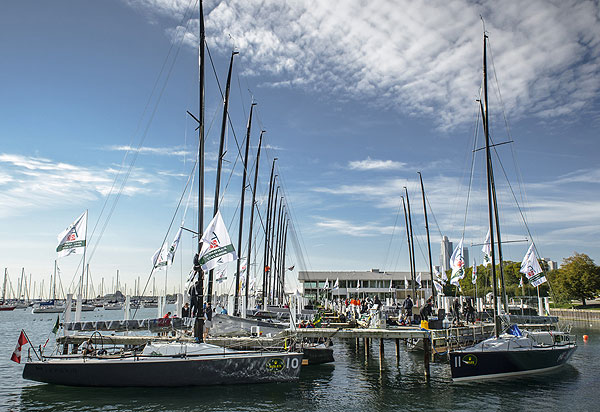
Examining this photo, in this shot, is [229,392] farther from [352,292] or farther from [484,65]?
[352,292]

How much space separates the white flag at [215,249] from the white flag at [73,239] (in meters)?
8.00

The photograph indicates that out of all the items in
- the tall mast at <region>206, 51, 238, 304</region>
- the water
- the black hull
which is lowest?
the water

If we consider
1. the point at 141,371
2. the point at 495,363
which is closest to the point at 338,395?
the point at 495,363

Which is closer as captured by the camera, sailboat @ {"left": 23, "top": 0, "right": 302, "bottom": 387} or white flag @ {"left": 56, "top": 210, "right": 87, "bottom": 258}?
sailboat @ {"left": 23, "top": 0, "right": 302, "bottom": 387}

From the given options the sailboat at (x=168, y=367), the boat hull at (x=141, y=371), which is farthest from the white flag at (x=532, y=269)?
the boat hull at (x=141, y=371)

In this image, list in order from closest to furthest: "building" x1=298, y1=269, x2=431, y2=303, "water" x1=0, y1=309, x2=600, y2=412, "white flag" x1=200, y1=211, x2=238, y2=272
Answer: "water" x1=0, y1=309, x2=600, y2=412 < "white flag" x1=200, y1=211, x2=238, y2=272 < "building" x1=298, y1=269, x2=431, y2=303

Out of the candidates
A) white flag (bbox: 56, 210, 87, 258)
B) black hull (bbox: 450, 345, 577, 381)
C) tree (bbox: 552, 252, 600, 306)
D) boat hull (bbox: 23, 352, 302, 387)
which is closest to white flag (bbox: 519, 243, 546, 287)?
black hull (bbox: 450, 345, 577, 381)

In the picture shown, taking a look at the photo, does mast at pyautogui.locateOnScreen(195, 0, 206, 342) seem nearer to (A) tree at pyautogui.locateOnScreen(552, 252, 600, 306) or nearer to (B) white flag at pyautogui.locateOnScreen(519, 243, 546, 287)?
(B) white flag at pyautogui.locateOnScreen(519, 243, 546, 287)

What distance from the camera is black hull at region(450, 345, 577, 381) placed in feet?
75.1

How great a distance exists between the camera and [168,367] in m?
20.2

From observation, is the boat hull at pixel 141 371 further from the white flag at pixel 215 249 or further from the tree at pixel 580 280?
the tree at pixel 580 280

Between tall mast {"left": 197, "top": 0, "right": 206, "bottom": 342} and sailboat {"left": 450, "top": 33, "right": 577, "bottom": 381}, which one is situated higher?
tall mast {"left": 197, "top": 0, "right": 206, "bottom": 342}

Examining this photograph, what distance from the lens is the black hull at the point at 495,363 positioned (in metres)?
22.9

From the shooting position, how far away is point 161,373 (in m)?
20.2
